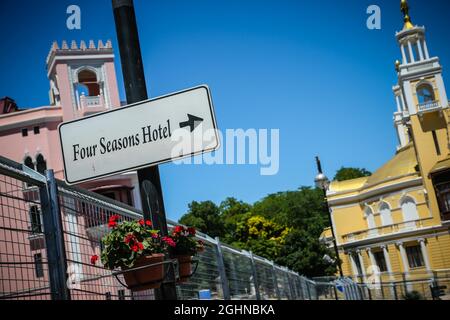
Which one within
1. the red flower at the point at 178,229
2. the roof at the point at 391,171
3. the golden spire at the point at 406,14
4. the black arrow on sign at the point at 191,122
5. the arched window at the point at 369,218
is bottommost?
the red flower at the point at 178,229

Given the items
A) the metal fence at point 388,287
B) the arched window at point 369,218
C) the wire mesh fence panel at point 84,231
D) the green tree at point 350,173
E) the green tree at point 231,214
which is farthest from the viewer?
the green tree at point 350,173

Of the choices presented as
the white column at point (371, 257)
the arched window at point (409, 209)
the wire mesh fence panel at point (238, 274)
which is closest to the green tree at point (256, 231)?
the white column at point (371, 257)

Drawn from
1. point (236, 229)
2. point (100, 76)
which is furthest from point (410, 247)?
point (100, 76)

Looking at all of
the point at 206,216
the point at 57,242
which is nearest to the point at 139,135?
the point at 57,242

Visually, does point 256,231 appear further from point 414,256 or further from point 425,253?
point 425,253

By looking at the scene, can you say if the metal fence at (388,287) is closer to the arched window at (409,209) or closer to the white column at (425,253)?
the white column at (425,253)

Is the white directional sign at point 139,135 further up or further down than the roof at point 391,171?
further down

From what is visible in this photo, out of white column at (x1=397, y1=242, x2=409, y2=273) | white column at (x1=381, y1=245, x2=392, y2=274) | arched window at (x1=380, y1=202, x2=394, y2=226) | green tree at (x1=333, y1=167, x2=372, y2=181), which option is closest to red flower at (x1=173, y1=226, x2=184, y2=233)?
white column at (x1=397, y1=242, x2=409, y2=273)

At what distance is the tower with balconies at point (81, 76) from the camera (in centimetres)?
4722

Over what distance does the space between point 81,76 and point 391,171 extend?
115 feet

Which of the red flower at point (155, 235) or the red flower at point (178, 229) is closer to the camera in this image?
the red flower at point (155, 235)

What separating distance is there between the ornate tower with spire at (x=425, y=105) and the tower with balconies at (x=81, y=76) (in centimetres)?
3000

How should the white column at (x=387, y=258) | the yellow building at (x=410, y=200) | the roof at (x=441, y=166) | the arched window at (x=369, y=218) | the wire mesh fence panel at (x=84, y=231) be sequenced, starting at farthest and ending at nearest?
the arched window at (x=369, y=218) < the white column at (x=387, y=258) < the yellow building at (x=410, y=200) < the roof at (x=441, y=166) < the wire mesh fence panel at (x=84, y=231)
